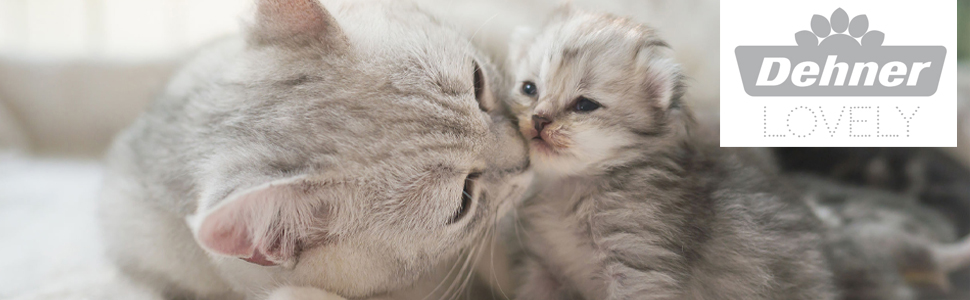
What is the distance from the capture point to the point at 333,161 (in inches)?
33.6

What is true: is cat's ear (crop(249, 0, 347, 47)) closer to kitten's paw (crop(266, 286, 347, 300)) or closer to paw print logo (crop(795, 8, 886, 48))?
kitten's paw (crop(266, 286, 347, 300))

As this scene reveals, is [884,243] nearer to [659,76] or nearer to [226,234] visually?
[659,76]

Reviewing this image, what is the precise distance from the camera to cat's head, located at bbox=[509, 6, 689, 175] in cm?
96

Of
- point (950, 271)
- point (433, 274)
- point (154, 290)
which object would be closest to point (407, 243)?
point (433, 274)

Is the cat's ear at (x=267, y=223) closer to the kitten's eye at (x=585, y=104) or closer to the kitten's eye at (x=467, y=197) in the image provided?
the kitten's eye at (x=467, y=197)

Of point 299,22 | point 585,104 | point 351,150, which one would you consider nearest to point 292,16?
point 299,22

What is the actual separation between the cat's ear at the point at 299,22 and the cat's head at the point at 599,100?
336mm

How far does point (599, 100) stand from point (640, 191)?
0.17m

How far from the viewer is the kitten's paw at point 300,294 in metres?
0.87

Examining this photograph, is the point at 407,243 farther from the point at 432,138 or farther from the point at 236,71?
the point at 236,71

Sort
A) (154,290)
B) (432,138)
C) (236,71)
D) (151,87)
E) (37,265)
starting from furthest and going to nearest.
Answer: (151,87), (37,265), (154,290), (236,71), (432,138)

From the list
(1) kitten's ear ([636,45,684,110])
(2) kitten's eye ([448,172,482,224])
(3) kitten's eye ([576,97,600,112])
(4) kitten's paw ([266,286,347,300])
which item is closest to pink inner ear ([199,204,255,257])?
(4) kitten's paw ([266,286,347,300])

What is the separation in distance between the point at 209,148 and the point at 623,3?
2.78 ft

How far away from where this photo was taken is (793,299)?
970mm
